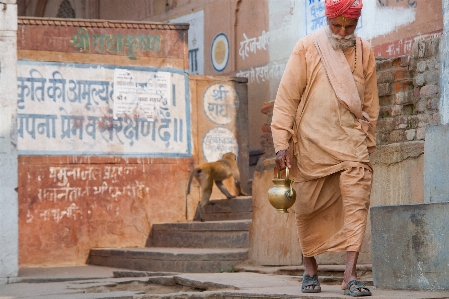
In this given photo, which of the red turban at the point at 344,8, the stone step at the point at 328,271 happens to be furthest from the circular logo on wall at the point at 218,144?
the red turban at the point at 344,8

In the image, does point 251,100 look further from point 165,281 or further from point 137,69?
point 165,281

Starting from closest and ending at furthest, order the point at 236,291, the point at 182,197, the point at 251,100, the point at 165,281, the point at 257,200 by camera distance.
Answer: the point at 236,291 → the point at 165,281 → the point at 257,200 → the point at 182,197 → the point at 251,100

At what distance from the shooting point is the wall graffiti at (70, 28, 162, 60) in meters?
13.1

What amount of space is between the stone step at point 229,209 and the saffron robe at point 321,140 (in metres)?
5.86

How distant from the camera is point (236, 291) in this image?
6.36 m

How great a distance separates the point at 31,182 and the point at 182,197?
212 centimetres

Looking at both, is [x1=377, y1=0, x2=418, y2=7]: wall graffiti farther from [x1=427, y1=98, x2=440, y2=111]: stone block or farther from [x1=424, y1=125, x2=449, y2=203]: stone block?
[x1=424, y1=125, x2=449, y2=203]: stone block

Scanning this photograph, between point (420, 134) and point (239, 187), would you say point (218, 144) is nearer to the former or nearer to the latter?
point (239, 187)

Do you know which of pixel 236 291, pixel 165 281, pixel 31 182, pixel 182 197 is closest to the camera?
pixel 236 291

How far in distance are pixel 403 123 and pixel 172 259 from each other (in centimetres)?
361

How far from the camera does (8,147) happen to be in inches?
367

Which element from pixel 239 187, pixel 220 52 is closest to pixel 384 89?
pixel 239 187

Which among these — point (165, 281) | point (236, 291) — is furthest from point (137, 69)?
point (236, 291)

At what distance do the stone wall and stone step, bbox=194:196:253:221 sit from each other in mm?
3998
